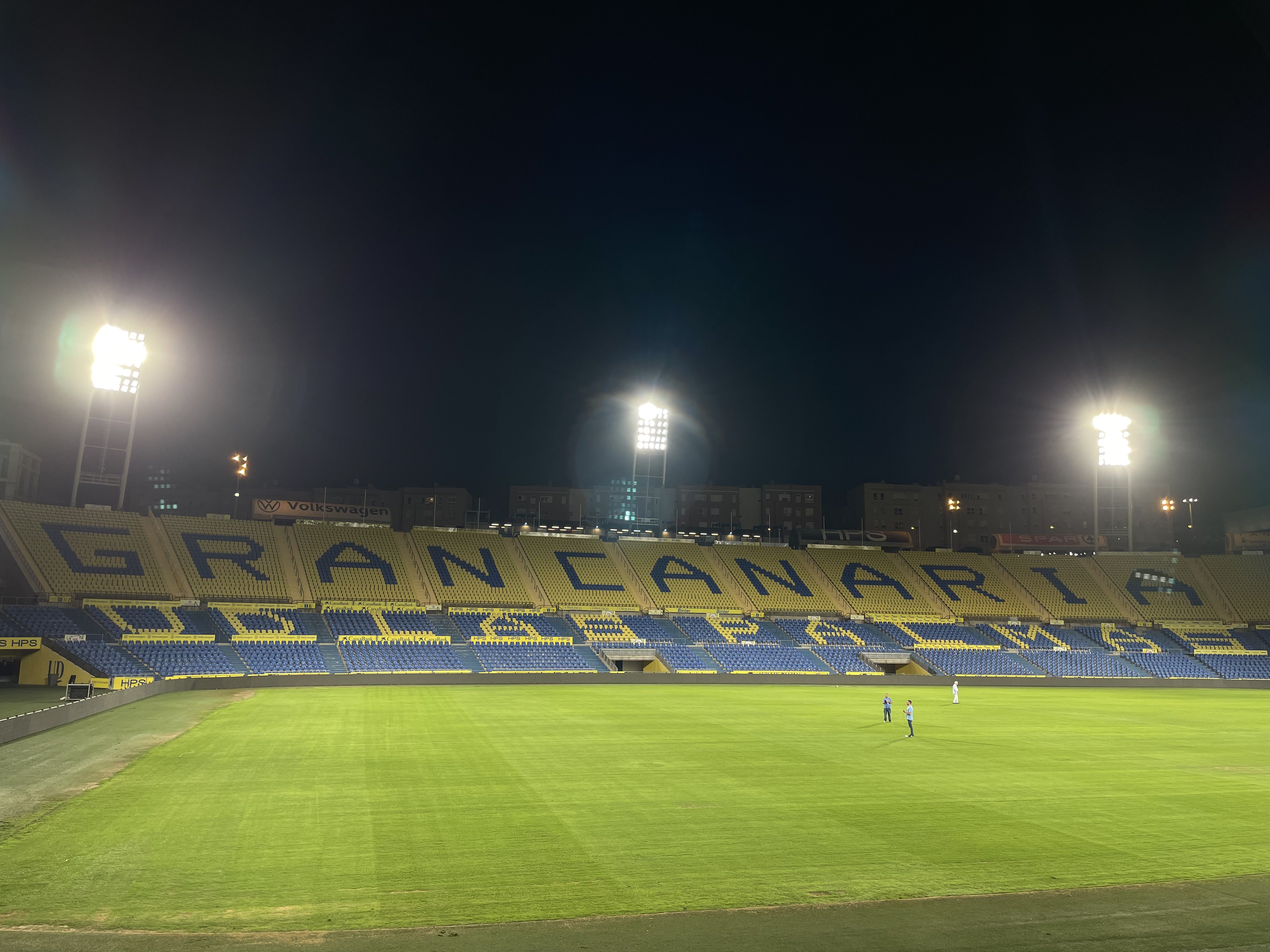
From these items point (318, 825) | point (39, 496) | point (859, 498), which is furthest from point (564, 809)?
point (859, 498)

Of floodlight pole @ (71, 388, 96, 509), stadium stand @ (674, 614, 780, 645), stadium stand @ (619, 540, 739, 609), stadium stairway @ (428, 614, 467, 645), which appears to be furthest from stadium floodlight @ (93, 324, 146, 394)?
stadium stand @ (674, 614, 780, 645)

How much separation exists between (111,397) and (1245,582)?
90.3 metres

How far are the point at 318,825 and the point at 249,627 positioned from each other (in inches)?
1528

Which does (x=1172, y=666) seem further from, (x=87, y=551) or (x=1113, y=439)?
(x=87, y=551)

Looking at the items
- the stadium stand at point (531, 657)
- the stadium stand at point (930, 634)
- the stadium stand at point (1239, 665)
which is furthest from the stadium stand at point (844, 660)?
the stadium stand at point (1239, 665)

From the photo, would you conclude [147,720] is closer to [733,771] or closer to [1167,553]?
[733,771]

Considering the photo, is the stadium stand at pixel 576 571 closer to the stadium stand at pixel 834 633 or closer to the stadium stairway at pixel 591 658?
the stadium stairway at pixel 591 658

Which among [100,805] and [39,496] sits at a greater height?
[39,496]

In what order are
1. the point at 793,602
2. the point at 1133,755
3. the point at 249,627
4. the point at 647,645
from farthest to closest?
the point at 793,602, the point at 647,645, the point at 249,627, the point at 1133,755

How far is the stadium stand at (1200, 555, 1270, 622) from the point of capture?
66.8 m

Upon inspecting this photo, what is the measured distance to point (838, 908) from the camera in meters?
10.1

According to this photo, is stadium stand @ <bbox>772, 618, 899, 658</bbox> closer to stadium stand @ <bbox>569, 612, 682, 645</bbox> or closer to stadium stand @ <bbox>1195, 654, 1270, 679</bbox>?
stadium stand @ <bbox>569, 612, 682, 645</bbox>

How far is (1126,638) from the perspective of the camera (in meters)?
62.7

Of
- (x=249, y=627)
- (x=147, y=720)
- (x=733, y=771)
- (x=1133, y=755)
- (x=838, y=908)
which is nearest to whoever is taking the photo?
(x=838, y=908)
